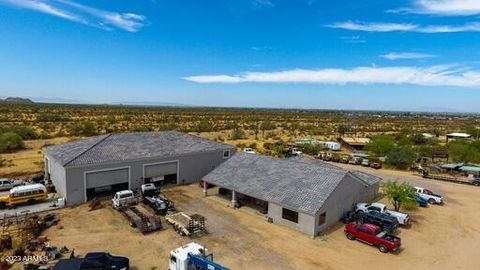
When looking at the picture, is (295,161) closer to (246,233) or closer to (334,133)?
(246,233)

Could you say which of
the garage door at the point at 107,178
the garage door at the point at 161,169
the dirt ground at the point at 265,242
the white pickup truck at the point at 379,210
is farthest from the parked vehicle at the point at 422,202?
the garage door at the point at 107,178

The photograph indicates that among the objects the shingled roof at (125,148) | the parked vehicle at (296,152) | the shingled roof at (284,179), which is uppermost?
the shingled roof at (125,148)

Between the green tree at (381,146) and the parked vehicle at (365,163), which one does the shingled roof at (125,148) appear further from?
the green tree at (381,146)

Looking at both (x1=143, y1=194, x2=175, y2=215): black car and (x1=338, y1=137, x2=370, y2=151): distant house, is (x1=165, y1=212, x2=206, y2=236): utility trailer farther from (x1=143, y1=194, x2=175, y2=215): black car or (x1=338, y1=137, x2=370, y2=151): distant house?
(x1=338, y1=137, x2=370, y2=151): distant house

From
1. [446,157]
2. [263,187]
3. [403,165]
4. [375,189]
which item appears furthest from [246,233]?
[446,157]

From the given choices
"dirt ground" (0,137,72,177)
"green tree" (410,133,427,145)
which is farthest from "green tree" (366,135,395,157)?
"dirt ground" (0,137,72,177)

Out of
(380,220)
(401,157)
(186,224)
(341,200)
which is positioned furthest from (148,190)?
(401,157)

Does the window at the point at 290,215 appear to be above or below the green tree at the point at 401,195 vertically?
below

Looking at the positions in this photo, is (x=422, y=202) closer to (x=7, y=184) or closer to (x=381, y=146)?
(x=381, y=146)
